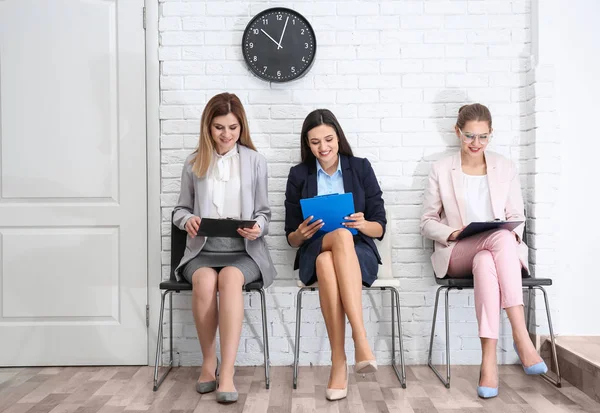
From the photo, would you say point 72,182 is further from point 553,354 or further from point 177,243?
point 553,354

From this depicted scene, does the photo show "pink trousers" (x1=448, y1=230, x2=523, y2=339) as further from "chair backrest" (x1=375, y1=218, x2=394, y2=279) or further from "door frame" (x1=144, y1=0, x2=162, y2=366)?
"door frame" (x1=144, y1=0, x2=162, y2=366)

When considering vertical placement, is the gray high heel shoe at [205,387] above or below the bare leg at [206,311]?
below

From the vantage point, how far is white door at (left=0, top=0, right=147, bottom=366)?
9.91 ft

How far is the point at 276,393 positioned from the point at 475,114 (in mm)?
1619

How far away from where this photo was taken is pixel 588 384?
247cm

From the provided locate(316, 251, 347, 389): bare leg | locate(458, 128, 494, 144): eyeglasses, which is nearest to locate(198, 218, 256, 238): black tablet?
locate(316, 251, 347, 389): bare leg

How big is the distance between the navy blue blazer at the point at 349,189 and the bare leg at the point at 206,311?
487 mm

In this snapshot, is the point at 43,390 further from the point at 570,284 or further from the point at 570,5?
the point at 570,5

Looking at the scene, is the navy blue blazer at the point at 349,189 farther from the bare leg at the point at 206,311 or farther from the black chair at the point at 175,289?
the bare leg at the point at 206,311

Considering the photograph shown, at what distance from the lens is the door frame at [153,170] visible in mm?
3020

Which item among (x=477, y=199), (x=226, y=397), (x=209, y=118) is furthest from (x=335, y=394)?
(x=209, y=118)

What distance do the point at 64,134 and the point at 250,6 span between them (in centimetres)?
119

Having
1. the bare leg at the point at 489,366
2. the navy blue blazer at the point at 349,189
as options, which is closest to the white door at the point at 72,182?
the navy blue blazer at the point at 349,189

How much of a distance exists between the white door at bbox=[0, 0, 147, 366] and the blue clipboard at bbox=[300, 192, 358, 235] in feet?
3.29
